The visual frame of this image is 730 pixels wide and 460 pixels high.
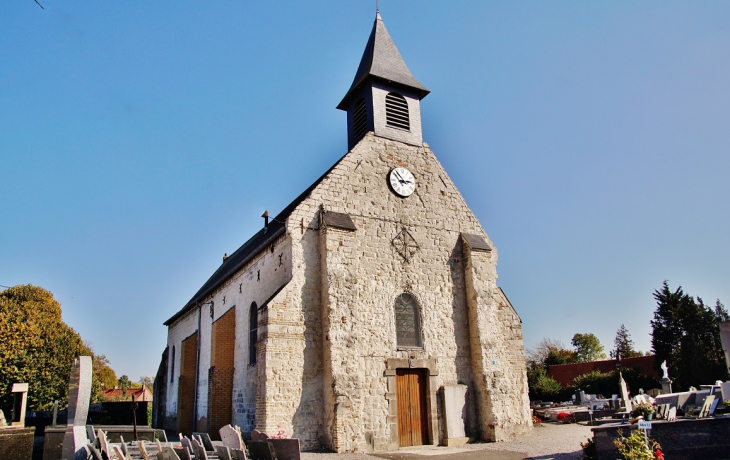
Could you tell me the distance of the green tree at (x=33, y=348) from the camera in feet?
77.0

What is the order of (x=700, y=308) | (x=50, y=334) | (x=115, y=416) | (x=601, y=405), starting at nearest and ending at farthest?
(x=601, y=405)
(x=115, y=416)
(x=50, y=334)
(x=700, y=308)

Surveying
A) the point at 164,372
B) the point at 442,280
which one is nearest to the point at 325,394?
the point at 442,280

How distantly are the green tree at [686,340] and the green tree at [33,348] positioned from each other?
32.8 m

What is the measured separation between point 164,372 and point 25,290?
28.3ft

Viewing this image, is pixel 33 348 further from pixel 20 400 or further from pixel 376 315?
pixel 376 315

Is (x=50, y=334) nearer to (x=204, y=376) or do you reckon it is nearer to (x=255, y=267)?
(x=204, y=376)

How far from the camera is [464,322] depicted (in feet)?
52.5

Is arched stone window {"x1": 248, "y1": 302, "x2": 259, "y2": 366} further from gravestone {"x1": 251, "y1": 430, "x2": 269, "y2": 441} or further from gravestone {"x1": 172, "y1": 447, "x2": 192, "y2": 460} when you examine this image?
gravestone {"x1": 172, "y1": 447, "x2": 192, "y2": 460}

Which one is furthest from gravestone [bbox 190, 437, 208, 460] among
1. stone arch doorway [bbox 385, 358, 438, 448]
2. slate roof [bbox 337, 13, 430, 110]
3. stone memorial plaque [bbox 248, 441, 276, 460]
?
slate roof [bbox 337, 13, 430, 110]

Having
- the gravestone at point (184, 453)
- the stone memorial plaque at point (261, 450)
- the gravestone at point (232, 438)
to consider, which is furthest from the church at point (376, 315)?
the gravestone at point (184, 453)

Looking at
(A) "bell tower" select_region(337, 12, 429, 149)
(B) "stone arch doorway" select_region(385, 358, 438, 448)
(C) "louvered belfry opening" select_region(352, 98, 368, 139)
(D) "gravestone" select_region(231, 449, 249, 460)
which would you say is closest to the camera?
(D) "gravestone" select_region(231, 449, 249, 460)

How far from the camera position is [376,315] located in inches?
575

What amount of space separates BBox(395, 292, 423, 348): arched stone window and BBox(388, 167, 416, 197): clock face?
3240 mm

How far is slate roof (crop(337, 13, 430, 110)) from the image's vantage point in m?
17.6
